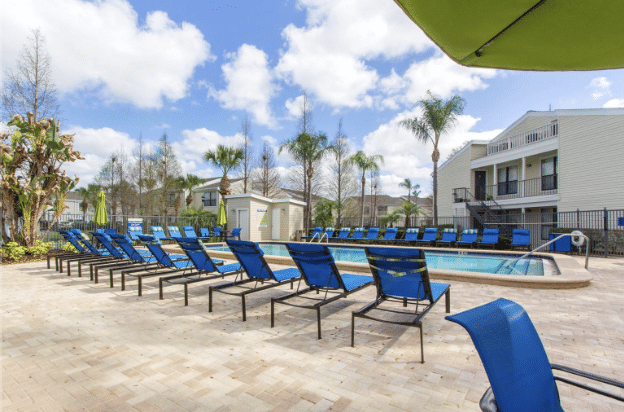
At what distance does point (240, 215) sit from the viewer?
794 inches

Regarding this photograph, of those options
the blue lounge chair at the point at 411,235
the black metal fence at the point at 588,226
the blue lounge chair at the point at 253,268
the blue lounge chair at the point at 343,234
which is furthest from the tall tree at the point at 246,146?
the blue lounge chair at the point at 253,268

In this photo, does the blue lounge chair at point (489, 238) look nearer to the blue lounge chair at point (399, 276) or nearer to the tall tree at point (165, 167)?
the blue lounge chair at point (399, 276)

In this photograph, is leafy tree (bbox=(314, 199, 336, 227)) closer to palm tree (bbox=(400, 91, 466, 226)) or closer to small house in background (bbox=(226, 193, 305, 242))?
small house in background (bbox=(226, 193, 305, 242))

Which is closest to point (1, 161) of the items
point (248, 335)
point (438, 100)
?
point (248, 335)

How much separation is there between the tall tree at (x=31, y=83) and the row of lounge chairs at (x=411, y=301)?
10.6 m

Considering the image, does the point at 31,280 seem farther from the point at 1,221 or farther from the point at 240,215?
the point at 240,215

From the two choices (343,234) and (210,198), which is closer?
(343,234)

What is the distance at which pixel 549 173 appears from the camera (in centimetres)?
1925

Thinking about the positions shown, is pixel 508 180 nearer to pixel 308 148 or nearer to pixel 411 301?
pixel 308 148

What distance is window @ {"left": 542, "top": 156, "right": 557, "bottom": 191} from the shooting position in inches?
740

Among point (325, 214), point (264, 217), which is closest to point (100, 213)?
point (264, 217)

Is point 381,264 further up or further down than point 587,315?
further up

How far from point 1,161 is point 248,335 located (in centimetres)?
1194

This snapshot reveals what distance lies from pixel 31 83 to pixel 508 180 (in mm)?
27969
